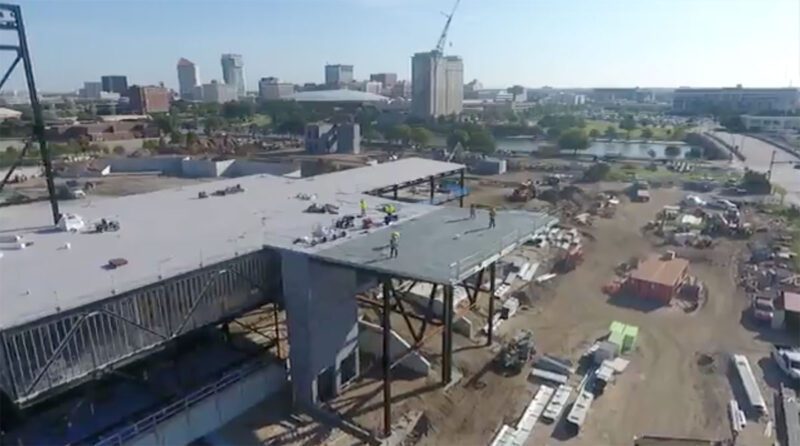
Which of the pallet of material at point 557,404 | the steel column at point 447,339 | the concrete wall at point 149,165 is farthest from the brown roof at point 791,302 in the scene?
the concrete wall at point 149,165

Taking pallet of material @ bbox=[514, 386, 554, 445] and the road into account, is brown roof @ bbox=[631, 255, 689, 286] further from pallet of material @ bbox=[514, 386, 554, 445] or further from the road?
the road

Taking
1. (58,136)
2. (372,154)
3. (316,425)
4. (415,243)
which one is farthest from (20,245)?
(58,136)

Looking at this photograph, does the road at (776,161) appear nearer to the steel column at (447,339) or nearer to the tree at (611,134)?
the tree at (611,134)

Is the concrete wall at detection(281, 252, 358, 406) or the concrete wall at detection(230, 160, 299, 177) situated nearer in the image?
the concrete wall at detection(281, 252, 358, 406)

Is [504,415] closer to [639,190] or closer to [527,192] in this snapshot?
[527,192]

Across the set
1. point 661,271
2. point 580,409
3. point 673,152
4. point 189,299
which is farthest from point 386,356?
point 673,152

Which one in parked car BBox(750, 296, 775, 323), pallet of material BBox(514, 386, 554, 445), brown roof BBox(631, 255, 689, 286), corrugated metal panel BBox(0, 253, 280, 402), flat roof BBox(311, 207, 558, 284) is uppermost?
flat roof BBox(311, 207, 558, 284)

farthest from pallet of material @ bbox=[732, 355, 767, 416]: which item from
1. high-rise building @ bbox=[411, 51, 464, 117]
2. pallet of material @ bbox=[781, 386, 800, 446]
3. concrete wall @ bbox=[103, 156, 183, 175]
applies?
high-rise building @ bbox=[411, 51, 464, 117]
